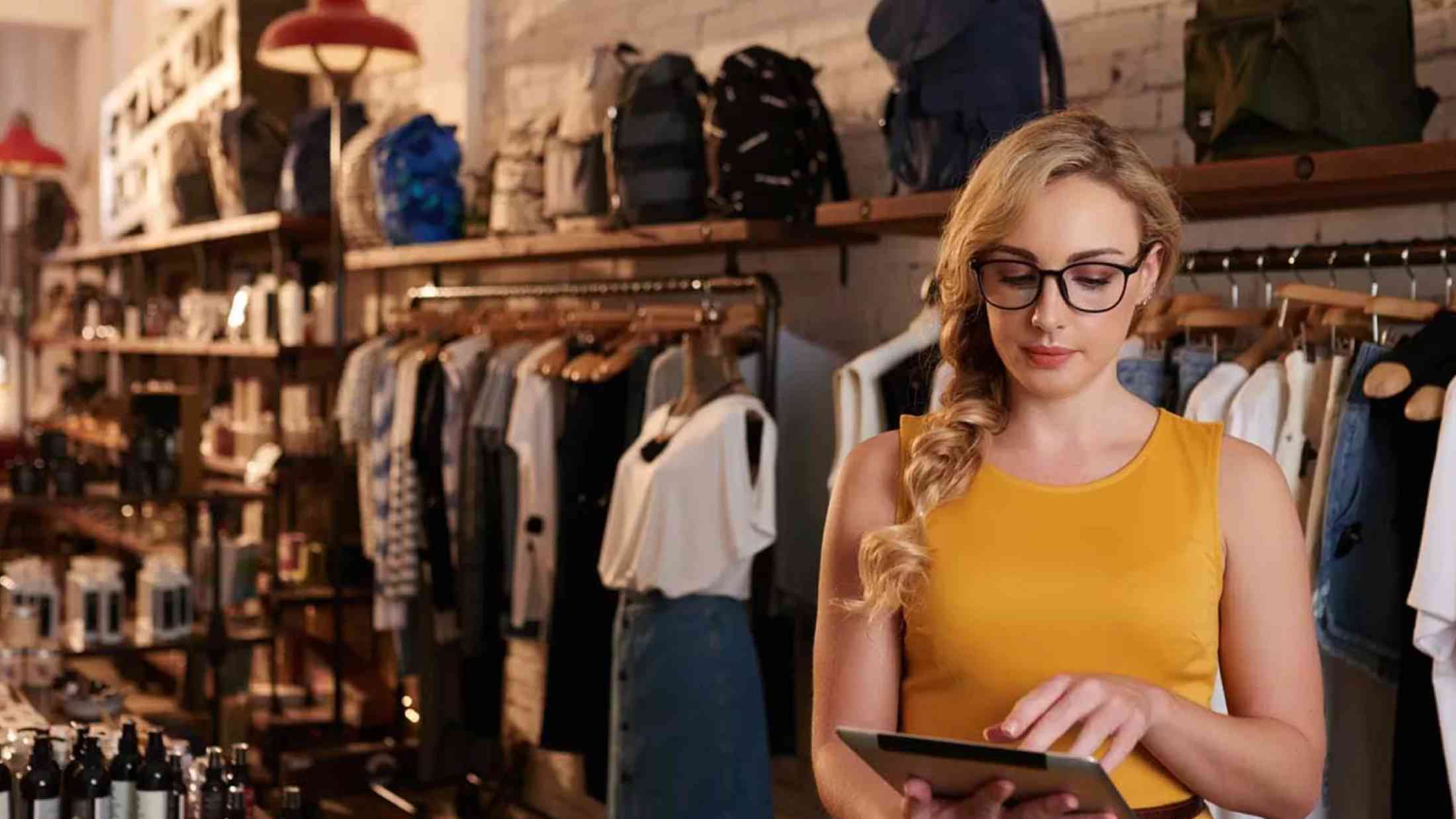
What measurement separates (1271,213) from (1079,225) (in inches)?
65.5

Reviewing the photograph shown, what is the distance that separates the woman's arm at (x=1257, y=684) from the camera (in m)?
1.46

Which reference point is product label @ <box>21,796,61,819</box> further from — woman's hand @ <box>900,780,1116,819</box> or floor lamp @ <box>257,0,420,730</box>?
floor lamp @ <box>257,0,420,730</box>

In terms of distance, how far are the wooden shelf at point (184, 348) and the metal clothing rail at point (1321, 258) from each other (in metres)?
3.77

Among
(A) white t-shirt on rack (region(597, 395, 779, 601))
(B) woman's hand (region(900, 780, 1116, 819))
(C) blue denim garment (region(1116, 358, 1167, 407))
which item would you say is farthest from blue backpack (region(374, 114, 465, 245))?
(B) woman's hand (region(900, 780, 1116, 819))

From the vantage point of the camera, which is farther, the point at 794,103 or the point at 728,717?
the point at 794,103

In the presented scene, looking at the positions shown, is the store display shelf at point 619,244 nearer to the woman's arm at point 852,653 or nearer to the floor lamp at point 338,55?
the floor lamp at point 338,55

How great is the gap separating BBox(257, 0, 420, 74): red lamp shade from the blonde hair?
3.68 m

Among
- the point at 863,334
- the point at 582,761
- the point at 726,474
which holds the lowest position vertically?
the point at 582,761

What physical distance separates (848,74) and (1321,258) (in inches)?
63.0

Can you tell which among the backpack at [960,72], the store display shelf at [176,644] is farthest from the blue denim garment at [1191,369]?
the store display shelf at [176,644]

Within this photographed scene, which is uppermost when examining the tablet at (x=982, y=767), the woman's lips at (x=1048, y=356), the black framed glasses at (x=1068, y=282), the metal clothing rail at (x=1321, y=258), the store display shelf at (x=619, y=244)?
the store display shelf at (x=619, y=244)

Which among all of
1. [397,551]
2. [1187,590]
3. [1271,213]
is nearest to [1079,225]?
[1187,590]

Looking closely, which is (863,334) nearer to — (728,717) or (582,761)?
(728,717)

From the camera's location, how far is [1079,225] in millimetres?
1501
